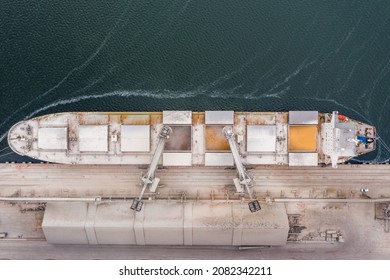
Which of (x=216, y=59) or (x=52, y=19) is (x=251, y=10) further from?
(x=52, y=19)

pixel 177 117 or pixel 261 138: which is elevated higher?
pixel 177 117

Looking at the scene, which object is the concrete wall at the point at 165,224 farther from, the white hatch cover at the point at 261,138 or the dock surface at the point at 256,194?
the white hatch cover at the point at 261,138

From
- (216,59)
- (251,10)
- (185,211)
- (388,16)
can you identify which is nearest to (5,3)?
(216,59)

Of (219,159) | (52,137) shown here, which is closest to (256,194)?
(219,159)

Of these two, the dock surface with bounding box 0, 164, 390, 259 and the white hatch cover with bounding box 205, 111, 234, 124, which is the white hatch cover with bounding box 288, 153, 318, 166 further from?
the white hatch cover with bounding box 205, 111, 234, 124

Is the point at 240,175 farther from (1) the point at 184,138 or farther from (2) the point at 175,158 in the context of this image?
(1) the point at 184,138

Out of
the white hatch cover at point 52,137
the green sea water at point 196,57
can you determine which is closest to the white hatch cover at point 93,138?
the white hatch cover at point 52,137

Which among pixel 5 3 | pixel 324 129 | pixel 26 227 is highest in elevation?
pixel 5 3
